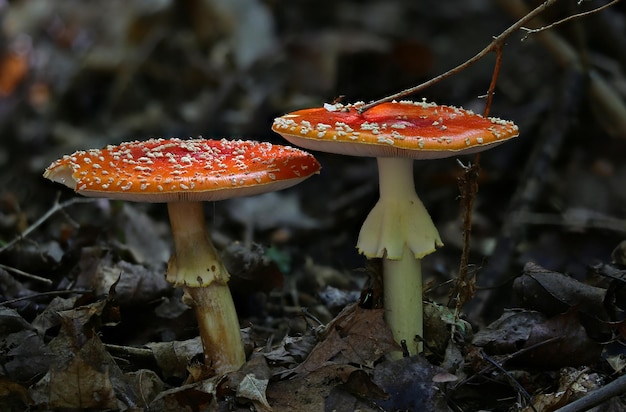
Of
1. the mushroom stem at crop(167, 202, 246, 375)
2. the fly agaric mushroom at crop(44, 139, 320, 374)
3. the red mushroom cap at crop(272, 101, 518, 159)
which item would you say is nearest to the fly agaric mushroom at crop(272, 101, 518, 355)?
the red mushroom cap at crop(272, 101, 518, 159)

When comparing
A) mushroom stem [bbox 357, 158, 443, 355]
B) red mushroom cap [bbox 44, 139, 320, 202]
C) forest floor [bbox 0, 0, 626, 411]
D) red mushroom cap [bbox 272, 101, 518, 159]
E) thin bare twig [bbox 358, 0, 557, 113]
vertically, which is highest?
thin bare twig [bbox 358, 0, 557, 113]

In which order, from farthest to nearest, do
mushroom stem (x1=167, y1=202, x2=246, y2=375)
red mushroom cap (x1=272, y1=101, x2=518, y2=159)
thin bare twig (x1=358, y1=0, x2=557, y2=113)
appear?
1. mushroom stem (x1=167, y1=202, x2=246, y2=375)
2. thin bare twig (x1=358, y1=0, x2=557, y2=113)
3. red mushroom cap (x1=272, y1=101, x2=518, y2=159)

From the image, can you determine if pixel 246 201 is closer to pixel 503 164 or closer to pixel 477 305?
pixel 503 164

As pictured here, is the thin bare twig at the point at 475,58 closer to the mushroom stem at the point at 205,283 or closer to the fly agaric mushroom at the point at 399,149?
the fly agaric mushroom at the point at 399,149

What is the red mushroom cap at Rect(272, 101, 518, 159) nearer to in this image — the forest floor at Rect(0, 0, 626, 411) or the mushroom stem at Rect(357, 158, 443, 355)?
the mushroom stem at Rect(357, 158, 443, 355)

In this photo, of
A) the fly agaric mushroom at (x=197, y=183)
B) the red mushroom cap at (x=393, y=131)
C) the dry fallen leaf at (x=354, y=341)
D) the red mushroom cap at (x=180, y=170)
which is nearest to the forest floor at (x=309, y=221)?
the dry fallen leaf at (x=354, y=341)
